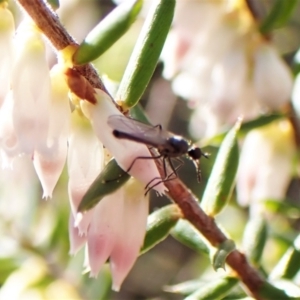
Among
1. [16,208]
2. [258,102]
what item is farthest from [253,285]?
[16,208]

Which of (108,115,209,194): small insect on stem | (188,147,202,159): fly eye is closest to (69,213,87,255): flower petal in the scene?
(108,115,209,194): small insect on stem

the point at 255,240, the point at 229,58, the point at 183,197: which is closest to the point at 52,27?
the point at 183,197

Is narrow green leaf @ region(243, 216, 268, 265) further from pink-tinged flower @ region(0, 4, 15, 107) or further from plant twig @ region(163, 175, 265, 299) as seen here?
pink-tinged flower @ region(0, 4, 15, 107)

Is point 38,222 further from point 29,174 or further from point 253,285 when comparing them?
point 253,285

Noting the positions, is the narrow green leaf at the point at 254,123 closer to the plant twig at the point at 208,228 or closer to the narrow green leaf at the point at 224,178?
the narrow green leaf at the point at 224,178

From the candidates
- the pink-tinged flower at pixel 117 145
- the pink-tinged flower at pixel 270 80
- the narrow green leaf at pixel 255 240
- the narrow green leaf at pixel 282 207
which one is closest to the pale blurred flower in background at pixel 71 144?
the pink-tinged flower at pixel 117 145

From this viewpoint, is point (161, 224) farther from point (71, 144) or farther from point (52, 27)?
point (52, 27)
